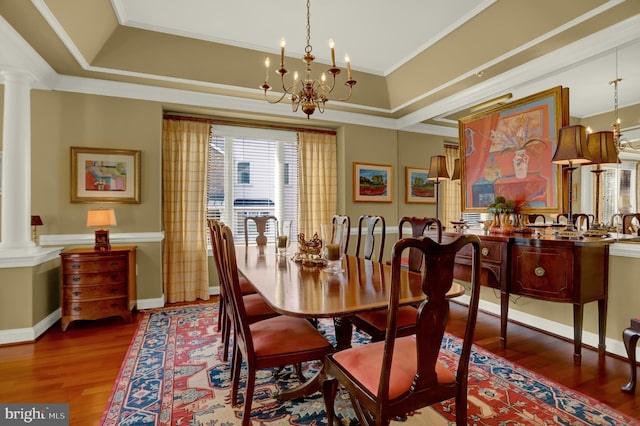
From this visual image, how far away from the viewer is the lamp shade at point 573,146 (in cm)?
259

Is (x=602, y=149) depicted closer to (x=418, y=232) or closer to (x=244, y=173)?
(x=418, y=232)

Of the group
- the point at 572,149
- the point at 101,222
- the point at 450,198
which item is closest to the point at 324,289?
the point at 572,149

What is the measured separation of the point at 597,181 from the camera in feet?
10.3

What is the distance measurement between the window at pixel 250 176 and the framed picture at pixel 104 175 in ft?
3.22

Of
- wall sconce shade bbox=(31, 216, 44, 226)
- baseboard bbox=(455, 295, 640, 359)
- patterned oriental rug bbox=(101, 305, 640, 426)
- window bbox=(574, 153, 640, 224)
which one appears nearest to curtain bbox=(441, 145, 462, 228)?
baseboard bbox=(455, 295, 640, 359)

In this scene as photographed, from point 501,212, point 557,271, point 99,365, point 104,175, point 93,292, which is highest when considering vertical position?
point 104,175

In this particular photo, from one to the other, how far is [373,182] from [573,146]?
2821 millimetres

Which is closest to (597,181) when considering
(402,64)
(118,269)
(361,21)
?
(402,64)

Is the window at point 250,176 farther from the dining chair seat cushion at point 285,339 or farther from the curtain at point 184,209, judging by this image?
the dining chair seat cushion at point 285,339

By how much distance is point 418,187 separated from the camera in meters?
5.53

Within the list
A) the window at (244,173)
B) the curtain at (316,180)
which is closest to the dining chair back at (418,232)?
the curtain at (316,180)

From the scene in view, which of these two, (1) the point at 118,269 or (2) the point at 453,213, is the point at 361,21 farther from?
(2) the point at 453,213

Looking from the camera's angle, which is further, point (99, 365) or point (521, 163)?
point (521, 163)

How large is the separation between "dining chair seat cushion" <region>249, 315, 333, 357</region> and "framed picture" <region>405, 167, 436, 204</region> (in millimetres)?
4000
